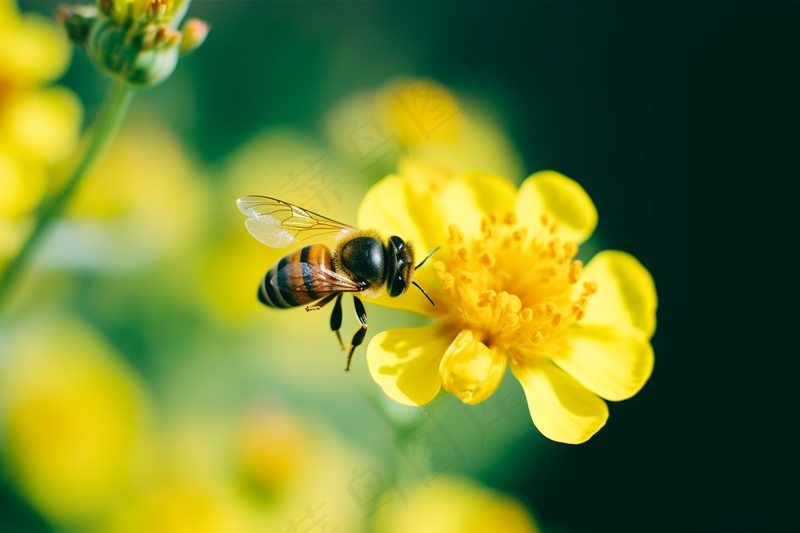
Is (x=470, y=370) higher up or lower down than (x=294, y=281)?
higher up

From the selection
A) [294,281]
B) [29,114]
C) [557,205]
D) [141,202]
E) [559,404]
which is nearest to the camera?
[559,404]

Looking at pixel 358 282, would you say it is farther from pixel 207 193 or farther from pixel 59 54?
pixel 207 193

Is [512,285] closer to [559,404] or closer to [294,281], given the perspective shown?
[559,404]

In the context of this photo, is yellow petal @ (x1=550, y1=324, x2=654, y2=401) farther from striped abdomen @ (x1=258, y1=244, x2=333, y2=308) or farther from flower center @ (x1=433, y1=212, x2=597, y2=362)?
striped abdomen @ (x1=258, y1=244, x2=333, y2=308)

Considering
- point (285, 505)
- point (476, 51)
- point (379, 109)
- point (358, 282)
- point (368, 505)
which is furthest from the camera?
point (476, 51)

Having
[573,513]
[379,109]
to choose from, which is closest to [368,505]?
[573,513]

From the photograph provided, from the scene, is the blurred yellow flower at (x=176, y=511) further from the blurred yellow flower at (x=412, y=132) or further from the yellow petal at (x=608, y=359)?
the yellow petal at (x=608, y=359)

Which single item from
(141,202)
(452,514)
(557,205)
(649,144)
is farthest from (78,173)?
(649,144)
